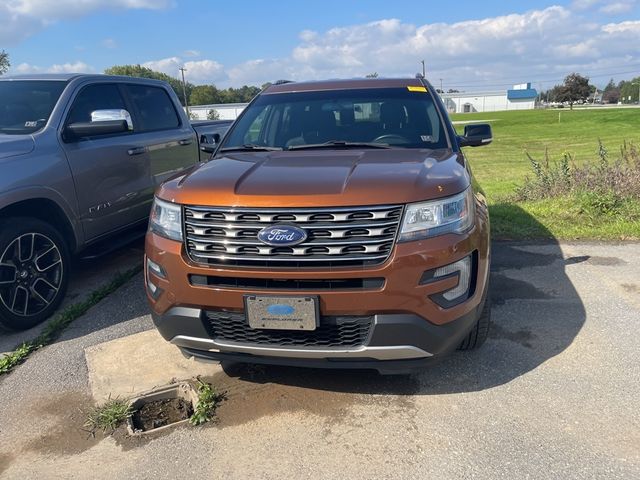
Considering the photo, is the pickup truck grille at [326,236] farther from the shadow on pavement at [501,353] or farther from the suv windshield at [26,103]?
the suv windshield at [26,103]

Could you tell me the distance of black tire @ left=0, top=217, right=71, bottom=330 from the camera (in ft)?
13.2

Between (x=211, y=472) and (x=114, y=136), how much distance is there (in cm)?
371

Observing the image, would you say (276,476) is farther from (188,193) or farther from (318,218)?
(188,193)

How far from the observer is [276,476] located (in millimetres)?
2553

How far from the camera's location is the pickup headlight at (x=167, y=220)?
301cm

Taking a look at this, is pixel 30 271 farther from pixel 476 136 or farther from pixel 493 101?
pixel 493 101

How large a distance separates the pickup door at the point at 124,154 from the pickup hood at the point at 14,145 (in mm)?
344

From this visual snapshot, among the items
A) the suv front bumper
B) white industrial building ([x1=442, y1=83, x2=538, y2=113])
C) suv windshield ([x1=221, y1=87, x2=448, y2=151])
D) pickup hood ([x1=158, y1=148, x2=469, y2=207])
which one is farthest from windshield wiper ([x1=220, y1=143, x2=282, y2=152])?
white industrial building ([x1=442, y1=83, x2=538, y2=113])

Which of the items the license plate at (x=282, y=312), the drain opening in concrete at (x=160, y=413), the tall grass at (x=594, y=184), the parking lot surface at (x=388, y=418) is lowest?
the drain opening in concrete at (x=160, y=413)

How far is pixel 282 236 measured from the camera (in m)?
2.72

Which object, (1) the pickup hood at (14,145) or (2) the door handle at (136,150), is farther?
(2) the door handle at (136,150)

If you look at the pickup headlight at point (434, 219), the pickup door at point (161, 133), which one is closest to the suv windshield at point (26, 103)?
the pickup door at point (161, 133)

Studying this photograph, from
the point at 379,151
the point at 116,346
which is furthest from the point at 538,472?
the point at 116,346

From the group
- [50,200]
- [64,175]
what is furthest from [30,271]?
[64,175]
